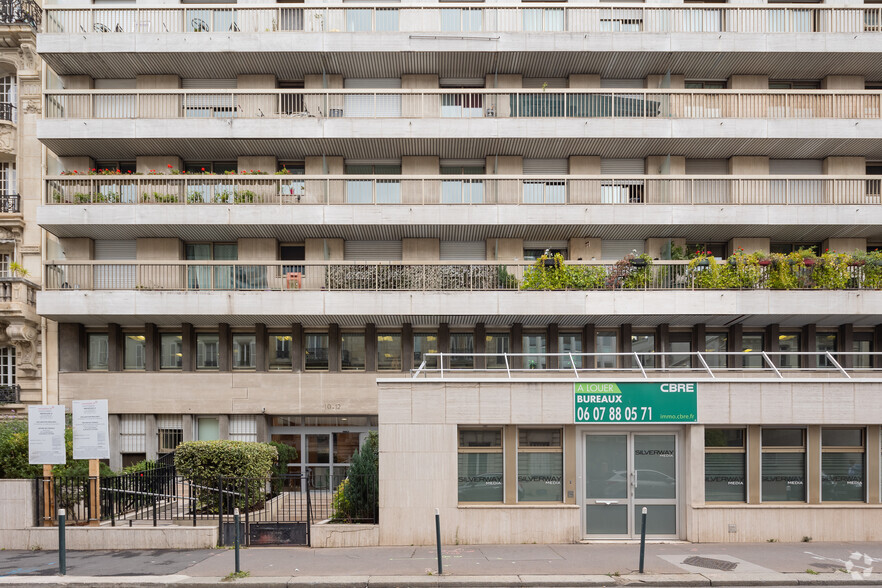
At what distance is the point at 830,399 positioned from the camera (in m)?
13.3

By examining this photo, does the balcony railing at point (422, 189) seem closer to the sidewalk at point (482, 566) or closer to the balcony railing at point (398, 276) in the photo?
the balcony railing at point (398, 276)

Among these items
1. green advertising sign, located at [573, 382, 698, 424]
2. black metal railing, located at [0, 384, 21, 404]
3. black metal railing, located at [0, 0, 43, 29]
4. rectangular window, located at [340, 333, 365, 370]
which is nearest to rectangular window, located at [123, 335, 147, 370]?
black metal railing, located at [0, 384, 21, 404]

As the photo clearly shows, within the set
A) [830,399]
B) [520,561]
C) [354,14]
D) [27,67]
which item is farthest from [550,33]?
[27,67]

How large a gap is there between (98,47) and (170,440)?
15.5 meters

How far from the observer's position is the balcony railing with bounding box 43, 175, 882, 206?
2261cm

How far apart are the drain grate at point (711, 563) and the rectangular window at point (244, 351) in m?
17.4

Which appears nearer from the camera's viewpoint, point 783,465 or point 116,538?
point 116,538

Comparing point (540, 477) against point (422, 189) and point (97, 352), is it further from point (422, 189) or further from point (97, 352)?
point (97, 352)

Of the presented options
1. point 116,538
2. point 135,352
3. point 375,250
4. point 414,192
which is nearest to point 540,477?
point 116,538

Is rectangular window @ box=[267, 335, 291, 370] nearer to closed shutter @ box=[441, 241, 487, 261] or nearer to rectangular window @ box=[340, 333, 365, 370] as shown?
rectangular window @ box=[340, 333, 365, 370]

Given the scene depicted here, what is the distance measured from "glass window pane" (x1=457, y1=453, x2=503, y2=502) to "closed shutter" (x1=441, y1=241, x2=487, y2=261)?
1195 cm

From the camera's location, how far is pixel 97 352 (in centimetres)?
2362

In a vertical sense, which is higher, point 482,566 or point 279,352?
point 279,352

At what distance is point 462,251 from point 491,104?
6.04m
